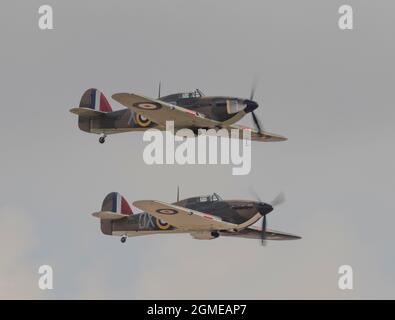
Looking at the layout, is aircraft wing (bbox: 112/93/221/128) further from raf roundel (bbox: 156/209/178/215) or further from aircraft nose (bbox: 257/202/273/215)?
raf roundel (bbox: 156/209/178/215)

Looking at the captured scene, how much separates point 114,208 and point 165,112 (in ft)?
22.0

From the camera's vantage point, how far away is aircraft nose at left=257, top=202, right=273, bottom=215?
168 ft

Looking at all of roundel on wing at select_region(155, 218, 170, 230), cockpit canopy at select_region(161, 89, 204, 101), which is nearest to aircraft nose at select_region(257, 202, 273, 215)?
roundel on wing at select_region(155, 218, 170, 230)

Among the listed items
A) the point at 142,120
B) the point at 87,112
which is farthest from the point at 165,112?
the point at 87,112

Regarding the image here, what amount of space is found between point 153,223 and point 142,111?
4873mm

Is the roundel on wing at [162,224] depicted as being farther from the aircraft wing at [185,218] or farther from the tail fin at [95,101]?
the tail fin at [95,101]

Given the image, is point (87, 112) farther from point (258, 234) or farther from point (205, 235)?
point (258, 234)

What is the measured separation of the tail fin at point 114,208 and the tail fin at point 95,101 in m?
3.90

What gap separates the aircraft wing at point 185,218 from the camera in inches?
1972

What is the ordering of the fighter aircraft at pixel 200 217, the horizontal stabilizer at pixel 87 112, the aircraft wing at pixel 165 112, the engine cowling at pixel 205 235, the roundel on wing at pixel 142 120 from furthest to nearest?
1. the horizontal stabilizer at pixel 87 112
2. the roundel on wing at pixel 142 120
3. the engine cowling at pixel 205 235
4. the aircraft wing at pixel 165 112
5. the fighter aircraft at pixel 200 217

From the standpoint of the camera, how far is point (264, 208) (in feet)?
168

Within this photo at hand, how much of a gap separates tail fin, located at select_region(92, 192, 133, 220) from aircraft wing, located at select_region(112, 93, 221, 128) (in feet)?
16.7

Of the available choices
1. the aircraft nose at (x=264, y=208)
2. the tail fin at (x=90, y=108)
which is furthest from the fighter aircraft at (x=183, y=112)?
the aircraft nose at (x=264, y=208)
